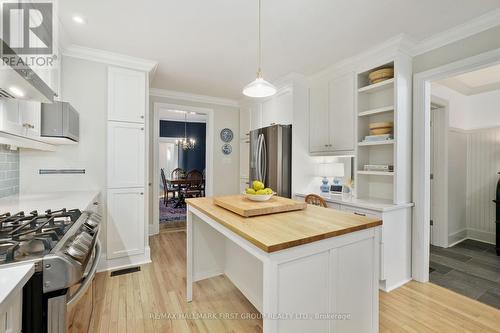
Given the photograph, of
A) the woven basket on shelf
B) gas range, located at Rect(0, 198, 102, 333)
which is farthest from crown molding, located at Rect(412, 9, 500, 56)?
gas range, located at Rect(0, 198, 102, 333)

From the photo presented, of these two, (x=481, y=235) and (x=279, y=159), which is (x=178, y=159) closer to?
(x=279, y=159)

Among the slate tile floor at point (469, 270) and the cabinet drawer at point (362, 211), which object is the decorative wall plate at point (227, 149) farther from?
the slate tile floor at point (469, 270)

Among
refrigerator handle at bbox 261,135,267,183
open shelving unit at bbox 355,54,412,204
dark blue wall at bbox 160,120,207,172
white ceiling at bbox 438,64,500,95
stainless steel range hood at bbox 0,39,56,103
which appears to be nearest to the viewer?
stainless steel range hood at bbox 0,39,56,103

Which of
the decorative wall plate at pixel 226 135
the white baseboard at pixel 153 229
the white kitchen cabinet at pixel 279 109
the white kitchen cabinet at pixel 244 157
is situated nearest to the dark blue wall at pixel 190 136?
the decorative wall plate at pixel 226 135

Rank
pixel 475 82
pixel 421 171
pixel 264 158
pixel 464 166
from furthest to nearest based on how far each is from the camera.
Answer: pixel 464 166 < pixel 264 158 < pixel 475 82 < pixel 421 171

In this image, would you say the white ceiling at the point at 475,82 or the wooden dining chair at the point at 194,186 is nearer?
the white ceiling at the point at 475,82

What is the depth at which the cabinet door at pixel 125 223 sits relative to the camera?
2721 mm

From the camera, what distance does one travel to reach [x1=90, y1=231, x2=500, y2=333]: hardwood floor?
178 cm

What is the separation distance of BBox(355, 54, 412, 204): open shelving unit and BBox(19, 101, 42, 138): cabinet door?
3.14 metres

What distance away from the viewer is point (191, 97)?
14.3ft

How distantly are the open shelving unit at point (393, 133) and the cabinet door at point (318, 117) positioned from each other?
1.51 ft

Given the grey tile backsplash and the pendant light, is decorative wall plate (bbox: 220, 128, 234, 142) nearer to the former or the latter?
the pendant light

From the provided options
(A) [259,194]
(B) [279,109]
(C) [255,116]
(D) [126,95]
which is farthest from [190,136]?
(A) [259,194]

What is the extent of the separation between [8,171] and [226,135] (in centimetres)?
319
